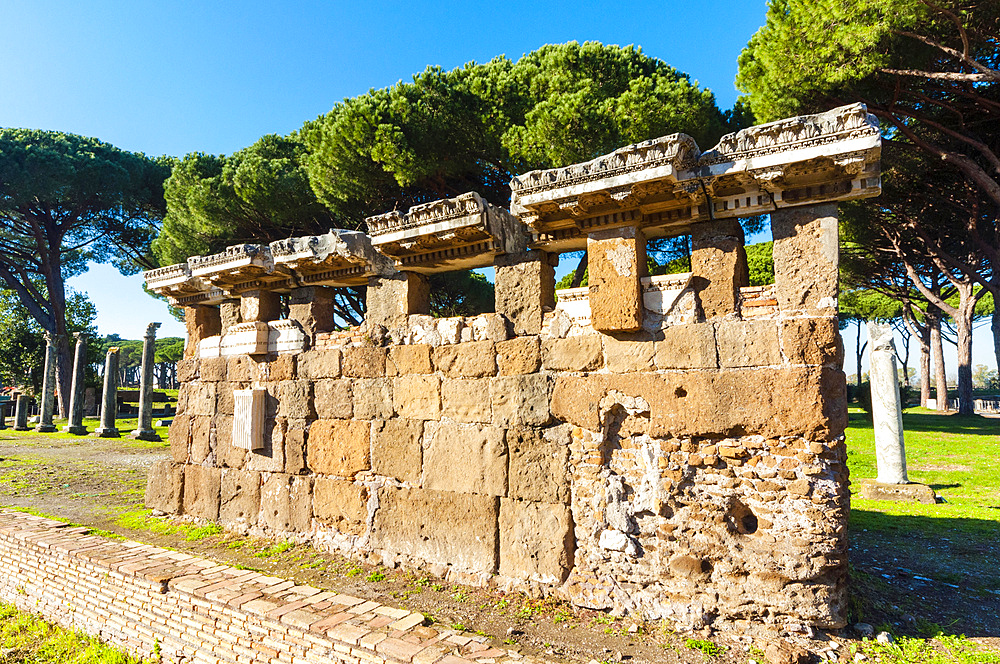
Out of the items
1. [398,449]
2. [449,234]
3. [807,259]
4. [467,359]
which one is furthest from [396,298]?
[807,259]

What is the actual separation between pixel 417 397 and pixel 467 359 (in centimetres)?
66

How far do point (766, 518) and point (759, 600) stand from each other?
0.51m

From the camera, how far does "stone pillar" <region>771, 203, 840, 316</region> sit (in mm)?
3537

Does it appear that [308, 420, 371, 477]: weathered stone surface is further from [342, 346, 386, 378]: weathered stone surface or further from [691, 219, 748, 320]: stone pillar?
[691, 219, 748, 320]: stone pillar

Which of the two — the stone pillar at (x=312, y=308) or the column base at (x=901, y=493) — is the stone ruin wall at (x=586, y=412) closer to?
the stone pillar at (x=312, y=308)

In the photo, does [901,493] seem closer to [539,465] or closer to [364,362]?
[539,465]

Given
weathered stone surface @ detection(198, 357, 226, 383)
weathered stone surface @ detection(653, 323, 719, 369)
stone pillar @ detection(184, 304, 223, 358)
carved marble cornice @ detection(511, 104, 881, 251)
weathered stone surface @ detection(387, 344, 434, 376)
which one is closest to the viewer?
carved marble cornice @ detection(511, 104, 881, 251)

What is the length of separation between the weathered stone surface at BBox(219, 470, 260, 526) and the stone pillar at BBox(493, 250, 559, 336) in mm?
3476

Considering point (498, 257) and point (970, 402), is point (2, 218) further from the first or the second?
point (970, 402)

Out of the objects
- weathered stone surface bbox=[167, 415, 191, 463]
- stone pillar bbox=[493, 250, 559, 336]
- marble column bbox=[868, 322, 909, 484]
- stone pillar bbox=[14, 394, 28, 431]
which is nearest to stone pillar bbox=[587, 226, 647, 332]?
stone pillar bbox=[493, 250, 559, 336]

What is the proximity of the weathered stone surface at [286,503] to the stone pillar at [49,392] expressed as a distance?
65.8ft

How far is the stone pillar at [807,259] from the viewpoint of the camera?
3537mm

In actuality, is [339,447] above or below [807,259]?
below

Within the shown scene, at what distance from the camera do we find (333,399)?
220 inches
